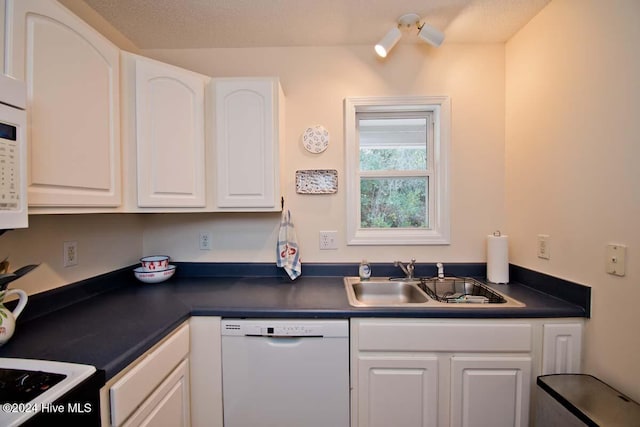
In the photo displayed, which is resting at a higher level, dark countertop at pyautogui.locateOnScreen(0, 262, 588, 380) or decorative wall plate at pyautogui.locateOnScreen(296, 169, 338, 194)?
decorative wall plate at pyautogui.locateOnScreen(296, 169, 338, 194)

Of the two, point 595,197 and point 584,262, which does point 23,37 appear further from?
point 584,262

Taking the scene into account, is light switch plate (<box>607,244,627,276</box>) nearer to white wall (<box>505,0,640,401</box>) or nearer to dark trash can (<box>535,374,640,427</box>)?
white wall (<box>505,0,640,401</box>)

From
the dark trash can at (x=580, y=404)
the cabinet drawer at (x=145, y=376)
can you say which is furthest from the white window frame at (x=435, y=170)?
the cabinet drawer at (x=145, y=376)

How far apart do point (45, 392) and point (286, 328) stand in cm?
79

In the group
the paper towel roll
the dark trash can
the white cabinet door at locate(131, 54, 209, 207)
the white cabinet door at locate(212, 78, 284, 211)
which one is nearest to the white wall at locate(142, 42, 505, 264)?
the paper towel roll

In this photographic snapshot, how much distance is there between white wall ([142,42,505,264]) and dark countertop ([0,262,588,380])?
0.98 feet

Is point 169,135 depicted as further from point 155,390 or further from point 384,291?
point 384,291

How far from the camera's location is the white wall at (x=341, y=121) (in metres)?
1.75

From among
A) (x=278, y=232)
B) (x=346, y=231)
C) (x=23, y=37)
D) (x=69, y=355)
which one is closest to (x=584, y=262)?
(x=346, y=231)

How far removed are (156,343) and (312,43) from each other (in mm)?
1893

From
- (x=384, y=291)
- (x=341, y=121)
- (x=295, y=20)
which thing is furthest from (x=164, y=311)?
(x=295, y=20)

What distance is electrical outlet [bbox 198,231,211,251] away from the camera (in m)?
1.83

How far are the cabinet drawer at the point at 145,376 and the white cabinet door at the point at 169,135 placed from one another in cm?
72

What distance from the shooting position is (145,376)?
0.93 metres
